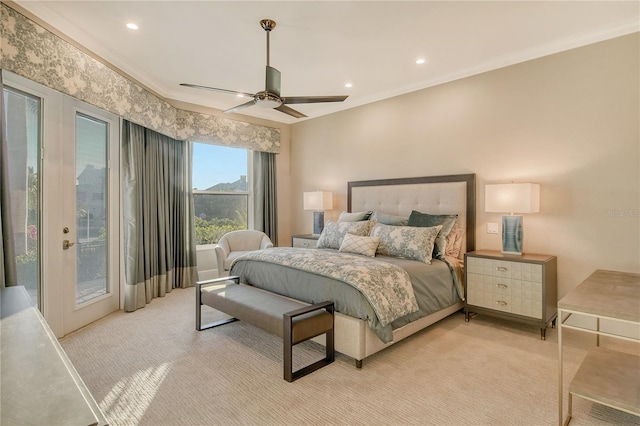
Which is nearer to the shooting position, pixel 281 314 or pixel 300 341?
pixel 300 341

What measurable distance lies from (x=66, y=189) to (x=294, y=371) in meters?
2.80

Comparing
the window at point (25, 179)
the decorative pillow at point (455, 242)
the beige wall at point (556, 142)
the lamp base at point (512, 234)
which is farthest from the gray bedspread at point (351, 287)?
the window at point (25, 179)

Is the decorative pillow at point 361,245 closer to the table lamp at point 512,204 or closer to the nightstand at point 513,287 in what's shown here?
the nightstand at point 513,287

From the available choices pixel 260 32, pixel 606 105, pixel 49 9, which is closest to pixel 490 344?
pixel 606 105

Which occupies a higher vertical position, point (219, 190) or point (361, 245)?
point (219, 190)

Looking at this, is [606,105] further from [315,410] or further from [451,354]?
[315,410]

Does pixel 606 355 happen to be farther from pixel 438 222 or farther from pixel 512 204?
pixel 438 222

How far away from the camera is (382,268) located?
286 cm

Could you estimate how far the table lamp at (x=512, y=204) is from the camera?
10.8 feet

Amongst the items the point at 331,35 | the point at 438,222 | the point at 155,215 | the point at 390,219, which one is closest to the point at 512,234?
the point at 438,222

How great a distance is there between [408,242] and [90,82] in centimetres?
353

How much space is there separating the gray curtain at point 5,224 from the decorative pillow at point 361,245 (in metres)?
2.94

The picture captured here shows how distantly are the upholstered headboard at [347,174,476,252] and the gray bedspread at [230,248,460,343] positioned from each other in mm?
824

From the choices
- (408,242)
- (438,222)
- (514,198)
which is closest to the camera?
(514,198)
